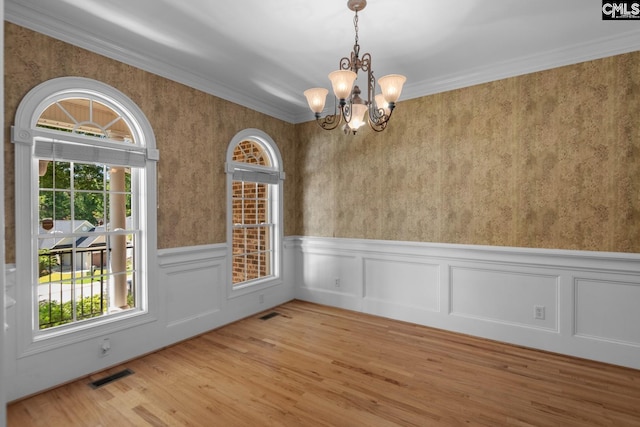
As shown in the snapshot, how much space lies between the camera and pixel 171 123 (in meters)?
3.46

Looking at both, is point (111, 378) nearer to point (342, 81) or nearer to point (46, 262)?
point (46, 262)

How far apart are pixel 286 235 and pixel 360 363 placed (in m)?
2.37

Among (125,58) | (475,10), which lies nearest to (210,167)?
(125,58)

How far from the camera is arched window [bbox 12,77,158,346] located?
8.33 feet

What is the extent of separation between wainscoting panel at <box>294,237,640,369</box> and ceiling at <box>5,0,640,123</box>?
1914 millimetres

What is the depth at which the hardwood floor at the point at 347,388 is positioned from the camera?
2305mm

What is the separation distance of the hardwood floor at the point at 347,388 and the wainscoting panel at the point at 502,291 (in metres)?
0.19

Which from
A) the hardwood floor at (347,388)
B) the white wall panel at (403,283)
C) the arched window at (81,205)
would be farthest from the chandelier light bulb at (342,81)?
the white wall panel at (403,283)

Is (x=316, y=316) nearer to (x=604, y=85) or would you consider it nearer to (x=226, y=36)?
(x=226, y=36)

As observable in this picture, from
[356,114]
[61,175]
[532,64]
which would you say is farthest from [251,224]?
[532,64]

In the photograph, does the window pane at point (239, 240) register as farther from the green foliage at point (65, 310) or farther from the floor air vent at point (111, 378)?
the floor air vent at point (111, 378)

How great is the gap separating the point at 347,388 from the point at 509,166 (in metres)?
2.70

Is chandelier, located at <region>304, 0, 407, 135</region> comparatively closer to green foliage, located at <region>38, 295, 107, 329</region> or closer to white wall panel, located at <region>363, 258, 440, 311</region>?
white wall panel, located at <region>363, 258, 440, 311</region>

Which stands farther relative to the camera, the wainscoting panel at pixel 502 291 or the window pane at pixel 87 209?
the wainscoting panel at pixel 502 291
